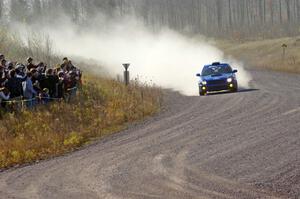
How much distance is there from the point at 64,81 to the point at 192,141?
7.71 meters

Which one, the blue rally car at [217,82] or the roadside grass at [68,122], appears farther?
the blue rally car at [217,82]

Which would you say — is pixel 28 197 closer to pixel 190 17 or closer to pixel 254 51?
pixel 254 51

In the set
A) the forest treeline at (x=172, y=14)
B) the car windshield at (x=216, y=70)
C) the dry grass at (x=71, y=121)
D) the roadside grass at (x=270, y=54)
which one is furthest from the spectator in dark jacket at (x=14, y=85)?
the forest treeline at (x=172, y=14)

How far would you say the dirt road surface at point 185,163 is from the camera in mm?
11109

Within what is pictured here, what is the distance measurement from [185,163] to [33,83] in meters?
9.00

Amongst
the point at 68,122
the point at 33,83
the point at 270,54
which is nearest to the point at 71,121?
the point at 68,122

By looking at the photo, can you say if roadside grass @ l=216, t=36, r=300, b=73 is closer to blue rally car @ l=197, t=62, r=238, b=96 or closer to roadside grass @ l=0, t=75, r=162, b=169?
blue rally car @ l=197, t=62, r=238, b=96

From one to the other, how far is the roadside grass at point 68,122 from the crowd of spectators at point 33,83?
0.41 m

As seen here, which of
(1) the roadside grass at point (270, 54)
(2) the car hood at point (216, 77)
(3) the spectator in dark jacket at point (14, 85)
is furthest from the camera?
(1) the roadside grass at point (270, 54)

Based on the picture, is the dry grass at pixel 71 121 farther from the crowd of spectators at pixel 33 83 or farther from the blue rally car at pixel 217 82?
the blue rally car at pixel 217 82

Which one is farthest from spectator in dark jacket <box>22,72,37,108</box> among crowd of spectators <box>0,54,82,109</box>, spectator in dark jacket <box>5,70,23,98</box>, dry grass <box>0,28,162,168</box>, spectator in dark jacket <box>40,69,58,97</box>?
spectator in dark jacket <box>40,69,58,97</box>

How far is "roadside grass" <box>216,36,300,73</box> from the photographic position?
52.3 metres

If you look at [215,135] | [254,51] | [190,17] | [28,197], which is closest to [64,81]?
[215,135]

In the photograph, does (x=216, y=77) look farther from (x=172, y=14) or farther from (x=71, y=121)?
(x=172, y=14)
